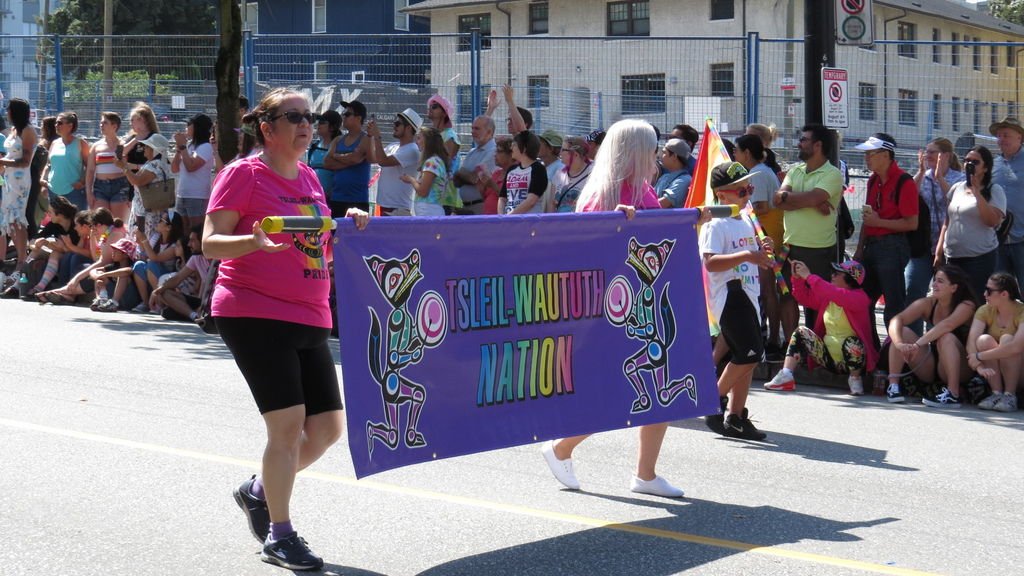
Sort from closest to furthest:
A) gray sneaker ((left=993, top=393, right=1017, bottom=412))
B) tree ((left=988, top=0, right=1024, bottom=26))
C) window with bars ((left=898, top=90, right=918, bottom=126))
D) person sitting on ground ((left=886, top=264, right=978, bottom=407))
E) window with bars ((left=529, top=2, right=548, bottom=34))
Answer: gray sneaker ((left=993, top=393, right=1017, bottom=412)) → person sitting on ground ((left=886, top=264, right=978, bottom=407)) → window with bars ((left=898, top=90, right=918, bottom=126)) → window with bars ((left=529, top=2, right=548, bottom=34)) → tree ((left=988, top=0, right=1024, bottom=26))

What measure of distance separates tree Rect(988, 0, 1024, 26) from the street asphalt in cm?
6779

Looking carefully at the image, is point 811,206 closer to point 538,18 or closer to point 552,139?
point 552,139

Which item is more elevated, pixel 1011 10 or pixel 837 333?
pixel 1011 10

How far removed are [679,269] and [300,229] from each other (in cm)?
240

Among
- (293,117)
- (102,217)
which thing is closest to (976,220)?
(293,117)

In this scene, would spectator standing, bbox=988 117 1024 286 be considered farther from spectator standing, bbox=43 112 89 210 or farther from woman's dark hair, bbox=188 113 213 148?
spectator standing, bbox=43 112 89 210

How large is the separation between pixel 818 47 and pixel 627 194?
6226 millimetres

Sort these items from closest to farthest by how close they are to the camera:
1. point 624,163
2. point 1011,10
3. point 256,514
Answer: point 256,514
point 624,163
point 1011,10

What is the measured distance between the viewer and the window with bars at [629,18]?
49.6 metres

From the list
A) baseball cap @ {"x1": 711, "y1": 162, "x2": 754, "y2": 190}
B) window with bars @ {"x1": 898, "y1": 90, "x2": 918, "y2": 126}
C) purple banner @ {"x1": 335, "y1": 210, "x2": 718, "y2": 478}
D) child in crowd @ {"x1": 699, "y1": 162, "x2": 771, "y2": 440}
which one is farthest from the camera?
window with bars @ {"x1": 898, "y1": 90, "x2": 918, "y2": 126}

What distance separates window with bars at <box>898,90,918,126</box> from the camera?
576 inches

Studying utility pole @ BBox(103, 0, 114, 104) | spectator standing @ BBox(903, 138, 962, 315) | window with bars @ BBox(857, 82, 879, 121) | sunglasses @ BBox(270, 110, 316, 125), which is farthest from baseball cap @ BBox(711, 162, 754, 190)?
utility pole @ BBox(103, 0, 114, 104)

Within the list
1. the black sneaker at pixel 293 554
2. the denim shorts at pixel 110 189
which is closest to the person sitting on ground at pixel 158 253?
the denim shorts at pixel 110 189

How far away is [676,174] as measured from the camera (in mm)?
11922
